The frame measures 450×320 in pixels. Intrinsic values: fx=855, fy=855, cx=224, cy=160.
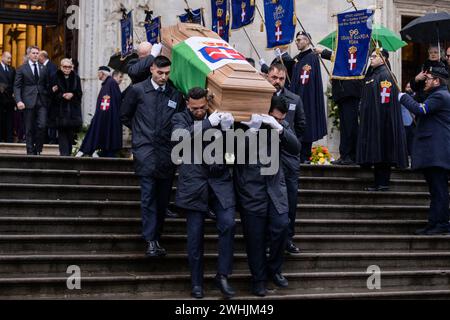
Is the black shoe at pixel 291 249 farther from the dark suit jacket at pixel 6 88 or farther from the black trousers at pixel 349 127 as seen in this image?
the dark suit jacket at pixel 6 88

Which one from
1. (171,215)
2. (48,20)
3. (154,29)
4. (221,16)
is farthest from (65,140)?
(48,20)

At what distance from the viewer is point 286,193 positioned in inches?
352

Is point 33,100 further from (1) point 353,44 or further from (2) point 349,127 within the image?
(1) point 353,44

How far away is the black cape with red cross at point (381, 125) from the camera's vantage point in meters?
11.8

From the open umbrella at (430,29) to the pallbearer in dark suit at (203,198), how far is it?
5631mm

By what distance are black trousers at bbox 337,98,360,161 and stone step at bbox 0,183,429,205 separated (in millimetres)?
1390

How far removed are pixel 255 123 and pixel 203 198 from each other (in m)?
0.92

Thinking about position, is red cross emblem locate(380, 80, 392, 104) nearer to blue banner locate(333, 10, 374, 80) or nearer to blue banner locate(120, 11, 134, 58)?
blue banner locate(333, 10, 374, 80)

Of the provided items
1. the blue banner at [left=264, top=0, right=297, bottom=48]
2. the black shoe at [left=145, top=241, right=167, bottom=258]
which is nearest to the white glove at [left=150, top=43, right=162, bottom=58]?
the black shoe at [left=145, top=241, right=167, bottom=258]

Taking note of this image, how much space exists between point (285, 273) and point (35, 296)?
108 inches

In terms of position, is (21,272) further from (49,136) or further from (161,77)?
(49,136)

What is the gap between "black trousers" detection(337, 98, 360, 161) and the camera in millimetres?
13023

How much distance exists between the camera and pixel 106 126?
1377 centimetres
